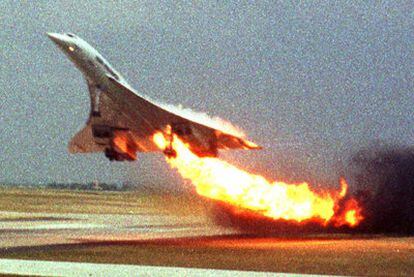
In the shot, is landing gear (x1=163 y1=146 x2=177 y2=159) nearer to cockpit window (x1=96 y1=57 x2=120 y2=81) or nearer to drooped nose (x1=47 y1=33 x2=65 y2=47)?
cockpit window (x1=96 y1=57 x2=120 y2=81)

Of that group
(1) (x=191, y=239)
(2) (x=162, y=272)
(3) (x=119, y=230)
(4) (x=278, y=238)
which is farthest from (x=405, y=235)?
(2) (x=162, y=272)

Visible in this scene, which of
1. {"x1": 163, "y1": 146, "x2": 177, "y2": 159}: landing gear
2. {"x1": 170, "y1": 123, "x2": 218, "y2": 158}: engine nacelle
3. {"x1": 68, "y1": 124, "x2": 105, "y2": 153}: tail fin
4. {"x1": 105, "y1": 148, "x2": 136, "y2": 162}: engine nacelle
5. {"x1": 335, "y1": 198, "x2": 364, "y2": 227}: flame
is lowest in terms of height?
{"x1": 335, "y1": 198, "x2": 364, "y2": 227}: flame

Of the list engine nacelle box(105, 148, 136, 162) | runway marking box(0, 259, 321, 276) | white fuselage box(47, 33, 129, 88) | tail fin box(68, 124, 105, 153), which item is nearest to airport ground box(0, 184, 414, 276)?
runway marking box(0, 259, 321, 276)

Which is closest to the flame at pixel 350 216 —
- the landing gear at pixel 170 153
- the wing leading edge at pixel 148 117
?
the wing leading edge at pixel 148 117

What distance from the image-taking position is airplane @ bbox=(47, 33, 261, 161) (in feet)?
136

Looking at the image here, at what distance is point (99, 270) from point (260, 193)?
23.5m

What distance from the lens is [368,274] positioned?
80.2ft

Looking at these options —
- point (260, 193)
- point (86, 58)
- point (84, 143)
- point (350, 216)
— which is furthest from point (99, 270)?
point (84, 143)

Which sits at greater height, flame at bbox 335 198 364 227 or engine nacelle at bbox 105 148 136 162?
engine nacelle at bbox 105 148 136 162

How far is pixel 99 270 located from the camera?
950 inches

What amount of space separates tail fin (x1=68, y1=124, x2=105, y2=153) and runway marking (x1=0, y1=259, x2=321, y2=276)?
23.4m

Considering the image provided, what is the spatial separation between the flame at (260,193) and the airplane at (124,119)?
183 centimetres

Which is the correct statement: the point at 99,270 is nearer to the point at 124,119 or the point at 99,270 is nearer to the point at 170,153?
the point at 170,153

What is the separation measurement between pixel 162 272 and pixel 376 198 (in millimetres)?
26671
